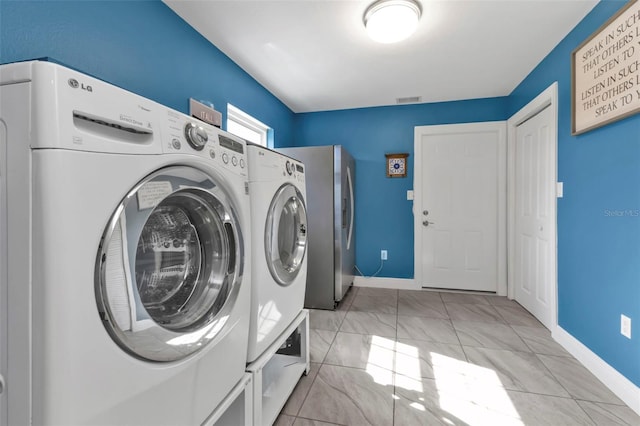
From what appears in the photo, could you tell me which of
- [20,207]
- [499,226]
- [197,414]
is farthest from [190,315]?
[499,226]

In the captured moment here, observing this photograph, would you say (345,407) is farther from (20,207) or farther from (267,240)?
(20,207)

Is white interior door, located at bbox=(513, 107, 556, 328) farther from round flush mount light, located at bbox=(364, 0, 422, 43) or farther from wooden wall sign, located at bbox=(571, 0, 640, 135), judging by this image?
round flush mount light, located at bbox=(364, 0, 422, 43)

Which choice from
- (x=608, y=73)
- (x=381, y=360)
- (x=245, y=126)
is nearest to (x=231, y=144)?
(x=381, y=360)

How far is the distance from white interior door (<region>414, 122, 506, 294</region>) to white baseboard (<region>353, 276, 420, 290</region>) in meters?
0.12

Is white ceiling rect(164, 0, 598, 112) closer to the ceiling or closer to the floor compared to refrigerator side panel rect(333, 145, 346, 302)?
closer to the ceiling

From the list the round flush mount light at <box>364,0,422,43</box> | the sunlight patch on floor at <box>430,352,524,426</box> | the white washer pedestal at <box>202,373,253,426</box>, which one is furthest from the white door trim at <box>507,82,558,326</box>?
the white washer pedestal at <box>202,373,253,426</box>

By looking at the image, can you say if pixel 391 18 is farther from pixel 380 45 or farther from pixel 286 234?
pixel 286 234

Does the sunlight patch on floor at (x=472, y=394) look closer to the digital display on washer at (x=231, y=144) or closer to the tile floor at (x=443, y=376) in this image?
the tile floor at (x=443, y=376)

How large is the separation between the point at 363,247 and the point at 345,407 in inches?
90.6

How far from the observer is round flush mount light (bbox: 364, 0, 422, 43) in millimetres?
1710

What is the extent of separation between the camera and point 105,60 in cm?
144

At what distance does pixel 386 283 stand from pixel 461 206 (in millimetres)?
1268

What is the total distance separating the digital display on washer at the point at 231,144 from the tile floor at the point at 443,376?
1.29m

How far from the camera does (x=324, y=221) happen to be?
2846 millimetres
